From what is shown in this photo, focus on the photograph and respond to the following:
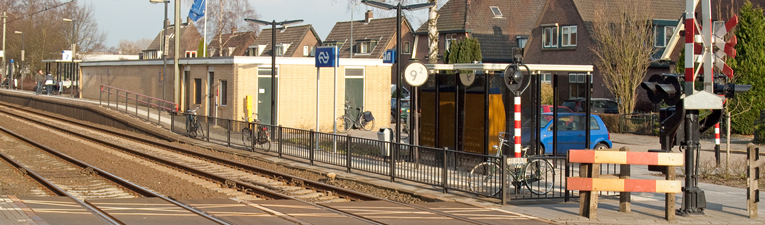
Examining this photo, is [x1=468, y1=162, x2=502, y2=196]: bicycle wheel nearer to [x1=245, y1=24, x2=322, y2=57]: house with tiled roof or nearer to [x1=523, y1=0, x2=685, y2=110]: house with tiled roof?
[x1=523, y1=0, x2=685, y2=110]: house with tiled roof

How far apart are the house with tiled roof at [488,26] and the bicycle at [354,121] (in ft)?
79.8

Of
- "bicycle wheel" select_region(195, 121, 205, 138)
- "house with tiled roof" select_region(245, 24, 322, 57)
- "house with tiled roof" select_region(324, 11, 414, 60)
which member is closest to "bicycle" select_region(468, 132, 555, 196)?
"bicycle wheel" select_region(195, 121, 205, 138)

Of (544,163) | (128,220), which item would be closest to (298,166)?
(544,163)

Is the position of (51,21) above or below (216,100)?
above

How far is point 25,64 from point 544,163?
64828 millimetres

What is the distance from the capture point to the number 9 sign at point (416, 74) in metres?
15.1

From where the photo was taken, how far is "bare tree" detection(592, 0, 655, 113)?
33906 millimetres

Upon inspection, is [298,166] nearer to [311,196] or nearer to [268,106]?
[311,196]

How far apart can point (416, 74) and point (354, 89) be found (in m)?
14.6

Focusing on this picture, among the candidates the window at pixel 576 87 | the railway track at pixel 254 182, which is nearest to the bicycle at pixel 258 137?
the railway track at pixel 254 182

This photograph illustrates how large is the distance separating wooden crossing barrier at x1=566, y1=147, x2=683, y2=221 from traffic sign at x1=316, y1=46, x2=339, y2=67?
10764 mm

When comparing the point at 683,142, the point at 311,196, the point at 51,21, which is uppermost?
the point at 51,21

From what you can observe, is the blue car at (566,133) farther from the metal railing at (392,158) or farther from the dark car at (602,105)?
the dark car at (602,105)

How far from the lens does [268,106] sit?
90.2ft
